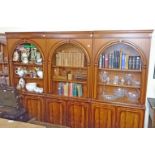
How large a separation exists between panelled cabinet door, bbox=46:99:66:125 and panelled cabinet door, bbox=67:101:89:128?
4.4 inches

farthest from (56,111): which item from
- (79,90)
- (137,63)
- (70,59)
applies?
(137,63)

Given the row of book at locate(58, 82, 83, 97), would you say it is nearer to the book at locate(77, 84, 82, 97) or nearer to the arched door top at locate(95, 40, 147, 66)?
the book at locate(77, 84, 82, 97)

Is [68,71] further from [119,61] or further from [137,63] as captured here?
[137,63]

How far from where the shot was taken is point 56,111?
364 cm

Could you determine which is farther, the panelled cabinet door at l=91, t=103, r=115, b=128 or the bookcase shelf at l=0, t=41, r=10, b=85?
the bookcase shelf at l=0, t=41, r=10, b=85

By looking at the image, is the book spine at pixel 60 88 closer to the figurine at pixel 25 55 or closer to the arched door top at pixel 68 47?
the arched door top at pixel 68 47

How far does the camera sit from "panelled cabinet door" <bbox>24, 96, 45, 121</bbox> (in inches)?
147

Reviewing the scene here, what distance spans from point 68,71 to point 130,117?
5.13 feet

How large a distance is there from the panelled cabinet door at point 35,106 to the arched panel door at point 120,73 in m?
1.23

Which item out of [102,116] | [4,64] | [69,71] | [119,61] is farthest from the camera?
[4,64]

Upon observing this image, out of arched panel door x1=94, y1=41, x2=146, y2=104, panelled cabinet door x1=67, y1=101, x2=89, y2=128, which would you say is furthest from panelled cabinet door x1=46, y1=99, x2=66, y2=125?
arched panel door x1=94, y1=41, x2=146, y2=104
